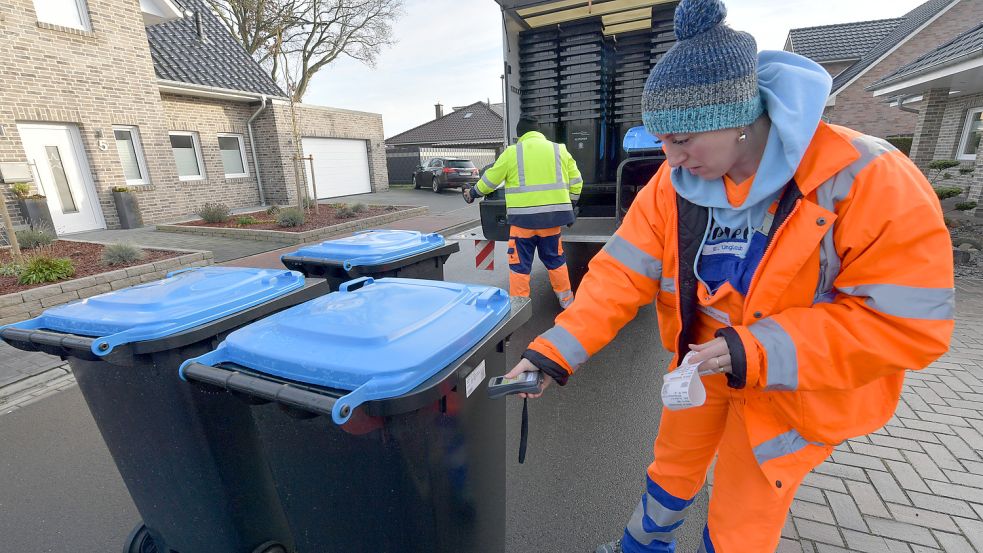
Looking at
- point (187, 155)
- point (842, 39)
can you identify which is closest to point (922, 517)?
point (187, 155)

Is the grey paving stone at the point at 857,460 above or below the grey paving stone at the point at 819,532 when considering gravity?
above

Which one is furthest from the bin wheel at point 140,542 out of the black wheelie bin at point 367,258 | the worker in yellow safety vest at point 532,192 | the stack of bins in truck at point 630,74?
the stack of bins in truck at point 630,74

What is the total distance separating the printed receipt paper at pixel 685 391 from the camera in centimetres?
100

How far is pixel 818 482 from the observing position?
2.20m

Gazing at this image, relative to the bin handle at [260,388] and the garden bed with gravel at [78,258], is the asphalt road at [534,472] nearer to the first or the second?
the bin handle at [260,388]

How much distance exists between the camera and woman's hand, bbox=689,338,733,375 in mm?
1040

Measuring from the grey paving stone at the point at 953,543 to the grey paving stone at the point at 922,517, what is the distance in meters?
0.03

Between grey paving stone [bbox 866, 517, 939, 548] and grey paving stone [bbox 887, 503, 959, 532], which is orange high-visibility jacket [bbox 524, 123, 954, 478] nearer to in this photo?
grey paving stone [bbox 866, 517, 939, 548]

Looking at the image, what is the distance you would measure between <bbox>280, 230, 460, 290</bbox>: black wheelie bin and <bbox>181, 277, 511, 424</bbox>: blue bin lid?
2.54 ft

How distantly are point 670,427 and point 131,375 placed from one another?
177 cm

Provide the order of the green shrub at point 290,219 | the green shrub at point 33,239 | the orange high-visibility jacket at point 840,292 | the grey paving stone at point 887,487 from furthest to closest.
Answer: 1. the green shrub at point 290,219
2. the green shrub at point 33,239
3. the grey paving stone at point 887,487
4. the orange high-visibility jacket at point 840,292

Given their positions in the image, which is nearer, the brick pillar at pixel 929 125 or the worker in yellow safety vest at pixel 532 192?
the worker in yellow safety vest at pixel 532 192

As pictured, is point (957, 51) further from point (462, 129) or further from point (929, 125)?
point (462, 129)

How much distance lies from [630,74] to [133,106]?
10.4 meters
